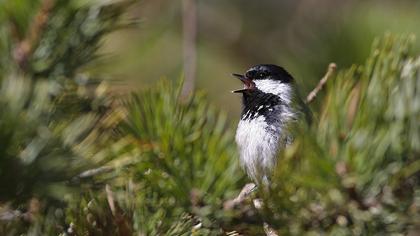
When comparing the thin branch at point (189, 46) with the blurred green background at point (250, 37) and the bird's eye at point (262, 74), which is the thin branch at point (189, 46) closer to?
the blurred green background at point (250, 37)

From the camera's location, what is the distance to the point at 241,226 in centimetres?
134

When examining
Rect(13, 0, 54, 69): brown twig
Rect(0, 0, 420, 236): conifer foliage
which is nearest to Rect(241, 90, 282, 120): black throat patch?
Rect(0, 0, 420, 236): conifer foliage

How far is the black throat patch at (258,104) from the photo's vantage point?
90.7 inches

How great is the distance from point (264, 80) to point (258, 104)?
30 cm

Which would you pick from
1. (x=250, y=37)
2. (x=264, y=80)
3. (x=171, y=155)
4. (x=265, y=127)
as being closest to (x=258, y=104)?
(x=265, y=127)

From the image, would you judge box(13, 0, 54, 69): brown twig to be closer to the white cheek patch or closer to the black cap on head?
the white cheek patch

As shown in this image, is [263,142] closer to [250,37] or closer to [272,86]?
[272,86]

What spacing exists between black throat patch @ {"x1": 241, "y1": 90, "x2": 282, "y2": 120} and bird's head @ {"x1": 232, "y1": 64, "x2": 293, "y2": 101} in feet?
0.07

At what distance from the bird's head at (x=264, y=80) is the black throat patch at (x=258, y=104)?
0.02m

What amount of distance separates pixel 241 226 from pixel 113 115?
0.33 m

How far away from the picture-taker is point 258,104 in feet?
7.95

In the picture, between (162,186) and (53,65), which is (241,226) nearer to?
(162,186)

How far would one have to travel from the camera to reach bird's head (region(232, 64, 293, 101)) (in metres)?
2.63

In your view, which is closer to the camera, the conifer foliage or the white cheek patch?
the conifer foliage
